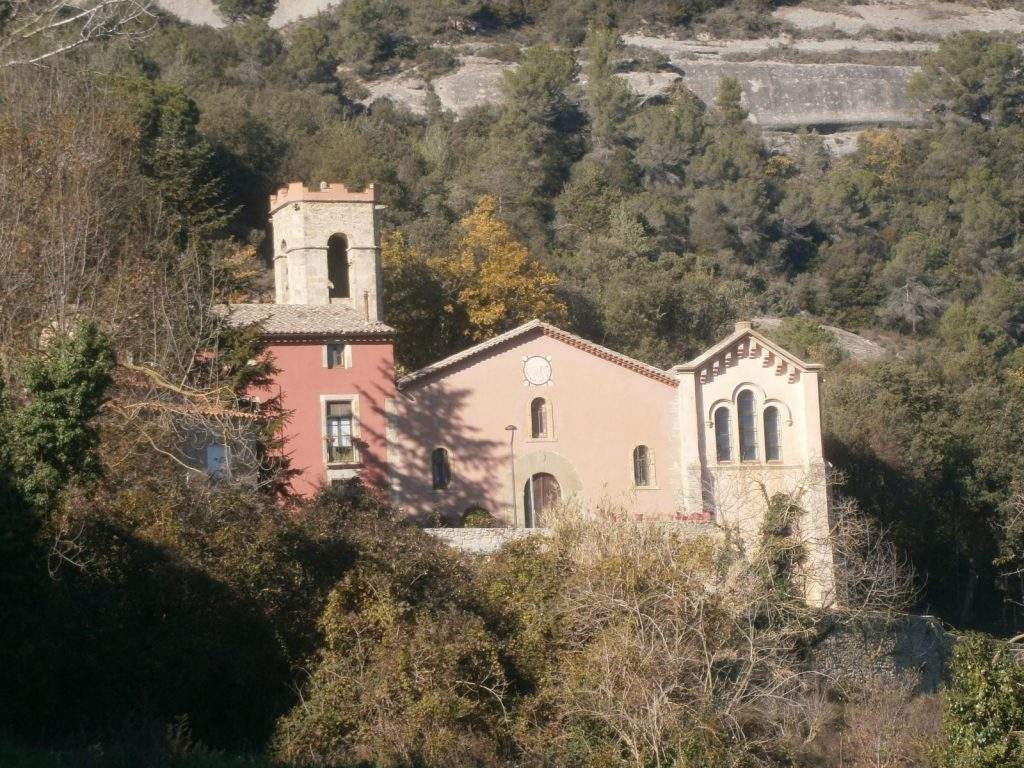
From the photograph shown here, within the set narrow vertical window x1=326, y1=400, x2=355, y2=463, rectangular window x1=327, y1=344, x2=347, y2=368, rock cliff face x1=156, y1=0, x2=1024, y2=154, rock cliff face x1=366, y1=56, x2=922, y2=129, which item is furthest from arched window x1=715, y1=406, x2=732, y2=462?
rock cliff face x1=366, y1=56, x2=922, y2=129

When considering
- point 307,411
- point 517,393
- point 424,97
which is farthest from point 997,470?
point 424,97

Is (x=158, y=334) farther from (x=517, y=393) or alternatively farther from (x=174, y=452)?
(x=517, y=393)

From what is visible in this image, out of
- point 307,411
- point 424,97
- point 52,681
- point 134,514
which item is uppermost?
point 424,97

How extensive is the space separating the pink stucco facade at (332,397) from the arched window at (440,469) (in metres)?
1.04

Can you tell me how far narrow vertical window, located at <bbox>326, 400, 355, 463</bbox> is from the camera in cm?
3575

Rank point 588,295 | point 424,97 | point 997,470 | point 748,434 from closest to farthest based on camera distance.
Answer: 1. point 748,434
2. point 997,470
3. point 588,295
4. point 424,97

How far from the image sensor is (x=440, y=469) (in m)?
36.2

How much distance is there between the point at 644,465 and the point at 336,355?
728cm

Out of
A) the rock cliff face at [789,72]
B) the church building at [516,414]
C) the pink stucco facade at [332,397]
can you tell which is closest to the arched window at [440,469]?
the church building at [516,414]

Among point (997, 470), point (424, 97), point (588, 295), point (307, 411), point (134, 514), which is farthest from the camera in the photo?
point (424, 97)

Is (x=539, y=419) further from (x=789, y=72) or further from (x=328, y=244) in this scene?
(x=789, y=72)

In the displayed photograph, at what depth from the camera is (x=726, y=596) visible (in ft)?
84.2

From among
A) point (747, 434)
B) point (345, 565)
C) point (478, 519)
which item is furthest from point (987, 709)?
point (747, 434)

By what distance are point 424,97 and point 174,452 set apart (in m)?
69.5
